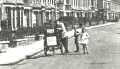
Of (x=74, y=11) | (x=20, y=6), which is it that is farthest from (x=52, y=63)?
(x=74, y=11)

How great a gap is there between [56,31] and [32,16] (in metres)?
20.2

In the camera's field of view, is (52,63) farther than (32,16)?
No

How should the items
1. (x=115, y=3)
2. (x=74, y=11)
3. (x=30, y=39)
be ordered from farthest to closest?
(x=115, y=3) < (x=74, y=11) < (x=30, y=39)

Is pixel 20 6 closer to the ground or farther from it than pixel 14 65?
farther from it

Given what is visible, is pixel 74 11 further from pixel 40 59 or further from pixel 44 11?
pixel 40 59

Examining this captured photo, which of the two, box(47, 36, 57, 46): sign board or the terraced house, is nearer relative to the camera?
box(47, 36, 57, 46): sign board

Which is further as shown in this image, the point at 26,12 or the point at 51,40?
the point at 26,12

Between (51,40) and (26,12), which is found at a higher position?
(26,12)

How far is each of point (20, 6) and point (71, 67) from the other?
61.4ft

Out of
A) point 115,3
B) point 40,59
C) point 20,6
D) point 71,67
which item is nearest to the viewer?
point 71,67

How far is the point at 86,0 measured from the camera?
86188 mm

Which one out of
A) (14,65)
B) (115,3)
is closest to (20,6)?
(14,65)

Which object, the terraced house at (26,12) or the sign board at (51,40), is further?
the terraced house at (26,12)

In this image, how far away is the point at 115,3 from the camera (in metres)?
160
